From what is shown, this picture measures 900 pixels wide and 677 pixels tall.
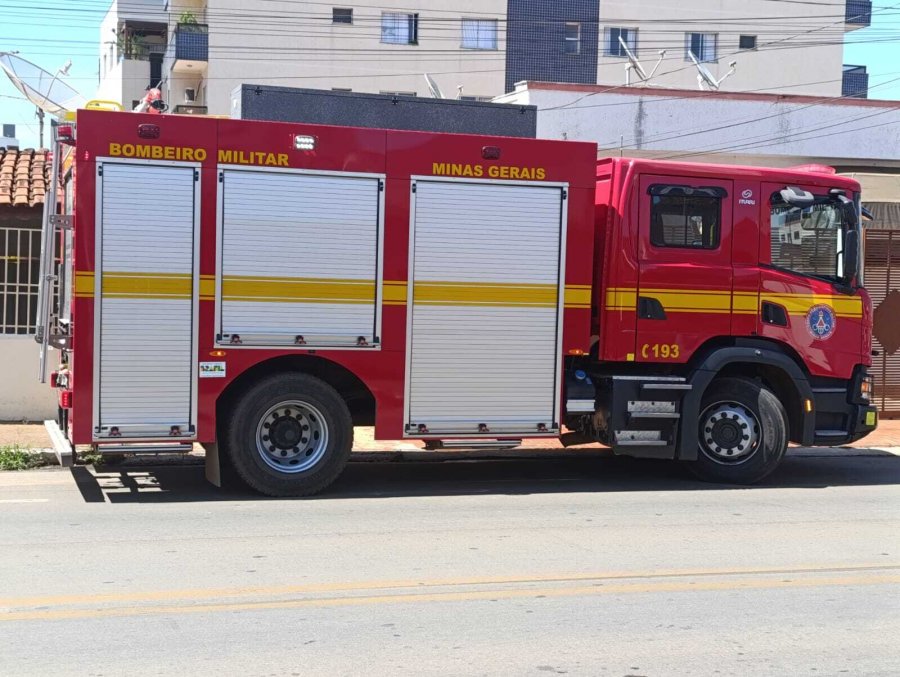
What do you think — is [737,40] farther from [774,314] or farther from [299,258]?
Answer: [299,258]

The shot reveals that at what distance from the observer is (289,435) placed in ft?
32.4

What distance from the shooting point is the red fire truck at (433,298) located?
9.34 metres

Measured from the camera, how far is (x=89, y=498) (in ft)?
31.6

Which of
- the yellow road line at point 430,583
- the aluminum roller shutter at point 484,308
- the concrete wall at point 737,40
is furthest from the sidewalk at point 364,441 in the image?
the concrete wall at point 737,40

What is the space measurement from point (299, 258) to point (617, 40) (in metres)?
33.2

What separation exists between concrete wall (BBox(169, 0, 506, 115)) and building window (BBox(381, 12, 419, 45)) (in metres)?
0.18

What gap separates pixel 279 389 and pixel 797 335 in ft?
16.6

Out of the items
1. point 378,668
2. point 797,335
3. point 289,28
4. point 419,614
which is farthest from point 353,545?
point 289,28

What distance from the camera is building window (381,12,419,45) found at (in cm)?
3838

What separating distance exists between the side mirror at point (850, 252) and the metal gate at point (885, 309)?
205 inches

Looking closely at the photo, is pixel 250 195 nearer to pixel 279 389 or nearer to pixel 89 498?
pixel 279 389

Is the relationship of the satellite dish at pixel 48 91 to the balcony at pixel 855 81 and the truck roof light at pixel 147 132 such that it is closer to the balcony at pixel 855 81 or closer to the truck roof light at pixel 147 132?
the truck roof light at pixel 147 132

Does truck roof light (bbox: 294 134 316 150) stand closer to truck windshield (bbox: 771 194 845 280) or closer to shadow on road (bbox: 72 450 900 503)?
shadow on road (bbox: 72 450 900 503)

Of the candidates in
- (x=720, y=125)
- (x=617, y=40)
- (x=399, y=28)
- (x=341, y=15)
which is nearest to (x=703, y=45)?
(x=617, y=40)
